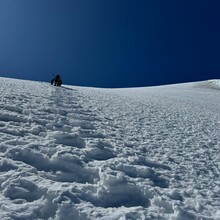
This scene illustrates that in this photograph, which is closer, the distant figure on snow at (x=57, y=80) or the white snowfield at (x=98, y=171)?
the white snowfield at (x=98, y=171)

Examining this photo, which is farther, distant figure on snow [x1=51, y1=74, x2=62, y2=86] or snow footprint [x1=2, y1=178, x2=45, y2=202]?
distant figure on snow [x1=51, y1=74, x2=62, y2=86]

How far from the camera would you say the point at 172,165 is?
712 centimetres

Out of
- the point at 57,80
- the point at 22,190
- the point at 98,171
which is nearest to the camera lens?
the point at 22,190

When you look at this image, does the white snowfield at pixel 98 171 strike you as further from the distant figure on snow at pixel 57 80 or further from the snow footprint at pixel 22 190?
the distant figure on snow at pixel 57 80

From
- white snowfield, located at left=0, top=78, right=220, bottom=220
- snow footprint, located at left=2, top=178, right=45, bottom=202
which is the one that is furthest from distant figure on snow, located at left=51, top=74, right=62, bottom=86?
snow footprint, located at left=2, top=178, right=45, bottom=202

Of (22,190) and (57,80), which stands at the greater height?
(57,80)

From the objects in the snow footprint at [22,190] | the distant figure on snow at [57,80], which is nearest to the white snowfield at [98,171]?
the snow footprint at [22,190]

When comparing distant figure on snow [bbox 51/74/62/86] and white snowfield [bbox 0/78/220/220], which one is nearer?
white snowfield [bbox 0/78/220/220]

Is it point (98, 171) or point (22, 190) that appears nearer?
point (22, 190)

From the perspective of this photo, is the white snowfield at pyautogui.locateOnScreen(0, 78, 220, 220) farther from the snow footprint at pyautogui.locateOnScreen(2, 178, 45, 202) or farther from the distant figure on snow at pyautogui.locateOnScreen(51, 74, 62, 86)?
the distant figure on snow at pyautogui.locateOnScreen(51, 74, 62, 86)

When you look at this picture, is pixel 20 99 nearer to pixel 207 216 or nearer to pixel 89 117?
pixel 89 117

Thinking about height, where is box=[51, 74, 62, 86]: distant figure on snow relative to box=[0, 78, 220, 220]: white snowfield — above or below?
above

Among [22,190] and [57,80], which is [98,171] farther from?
[57,80]

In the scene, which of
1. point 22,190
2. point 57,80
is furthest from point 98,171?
point 57,80
